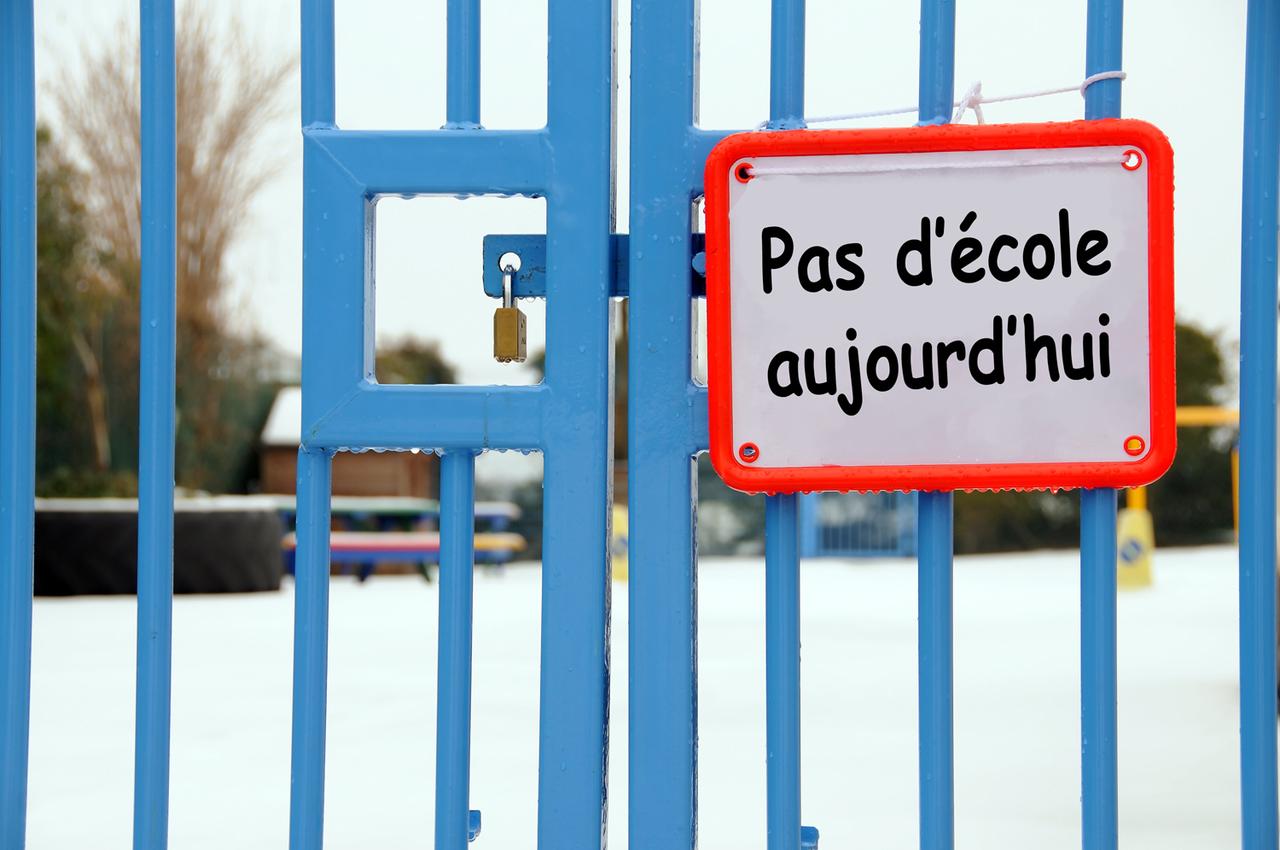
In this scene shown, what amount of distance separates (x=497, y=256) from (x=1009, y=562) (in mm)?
9937

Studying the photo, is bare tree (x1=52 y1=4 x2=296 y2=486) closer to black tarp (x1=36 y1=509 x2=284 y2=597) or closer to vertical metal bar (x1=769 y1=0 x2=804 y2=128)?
black tarp (x1=36 y1=509 x2=284 y2=597)

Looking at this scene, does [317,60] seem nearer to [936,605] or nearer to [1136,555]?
[936,605]

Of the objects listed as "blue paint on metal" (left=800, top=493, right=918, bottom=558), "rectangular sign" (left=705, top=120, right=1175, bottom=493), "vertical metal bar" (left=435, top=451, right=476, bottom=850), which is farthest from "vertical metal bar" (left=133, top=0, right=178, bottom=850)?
"blue paint on metal" (left=800, top=493, right=918, bottom=558)

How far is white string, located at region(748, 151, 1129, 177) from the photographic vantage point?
3.55ft

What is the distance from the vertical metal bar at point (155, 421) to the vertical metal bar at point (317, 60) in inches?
5.2

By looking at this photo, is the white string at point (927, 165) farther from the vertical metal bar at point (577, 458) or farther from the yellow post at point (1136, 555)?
the yellow post at point (1136, 555)

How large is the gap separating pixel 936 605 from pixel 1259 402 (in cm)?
35

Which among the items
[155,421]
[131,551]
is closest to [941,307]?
[155,421]

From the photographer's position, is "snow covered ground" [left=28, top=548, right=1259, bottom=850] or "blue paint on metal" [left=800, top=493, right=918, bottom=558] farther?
"blue paint on metal" [left=800, top=493, right=918, bottom=558]

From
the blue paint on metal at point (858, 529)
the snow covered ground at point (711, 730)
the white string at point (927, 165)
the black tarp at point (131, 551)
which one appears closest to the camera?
the white string at point (927, 165)

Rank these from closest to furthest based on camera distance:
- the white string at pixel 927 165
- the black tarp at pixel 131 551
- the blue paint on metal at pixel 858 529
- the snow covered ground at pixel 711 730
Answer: the white string at pixel 927 165
the snow covered ground at pixel 711 730
the black tarp at pixel 131 551
the blue paint on metal at pixel 858 529

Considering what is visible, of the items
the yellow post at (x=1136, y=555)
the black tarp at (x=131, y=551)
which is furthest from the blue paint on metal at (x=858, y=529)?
the black tarp at (x=131, y=551)

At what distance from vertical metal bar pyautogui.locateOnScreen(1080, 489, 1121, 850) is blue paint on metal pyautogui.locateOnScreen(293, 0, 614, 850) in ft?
1.48

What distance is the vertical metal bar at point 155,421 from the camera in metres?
1.14
